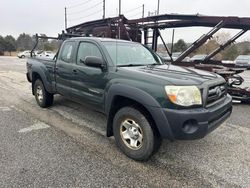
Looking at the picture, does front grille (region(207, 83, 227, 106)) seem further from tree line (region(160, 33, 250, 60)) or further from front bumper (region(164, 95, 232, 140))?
tree line (region(160, 33, 250, 60))

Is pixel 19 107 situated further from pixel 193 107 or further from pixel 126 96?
pixel 193 107

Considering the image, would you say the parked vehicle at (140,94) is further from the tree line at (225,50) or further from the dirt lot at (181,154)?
the tree line at (225,50)

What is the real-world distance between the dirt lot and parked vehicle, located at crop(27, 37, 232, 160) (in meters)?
0.26

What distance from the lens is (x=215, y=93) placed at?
11.2 feet

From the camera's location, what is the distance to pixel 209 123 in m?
3.16

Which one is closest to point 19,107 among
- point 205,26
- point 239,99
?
point 239,99

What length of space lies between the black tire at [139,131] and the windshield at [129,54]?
0.93 meters

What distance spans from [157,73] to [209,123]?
989 millimetres

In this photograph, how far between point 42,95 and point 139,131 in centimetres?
346

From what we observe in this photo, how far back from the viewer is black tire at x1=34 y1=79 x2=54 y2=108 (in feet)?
19.4

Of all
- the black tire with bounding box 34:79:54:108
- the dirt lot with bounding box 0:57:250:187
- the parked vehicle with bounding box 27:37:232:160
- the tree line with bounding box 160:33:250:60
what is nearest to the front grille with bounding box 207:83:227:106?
the parked vehicle with bounding box 27:37:232:160

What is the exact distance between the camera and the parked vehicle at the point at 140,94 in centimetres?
300

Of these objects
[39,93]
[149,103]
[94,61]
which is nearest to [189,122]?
[149,103]

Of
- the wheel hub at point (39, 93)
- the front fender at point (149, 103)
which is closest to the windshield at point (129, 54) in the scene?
the front fender at point (149, 103)
